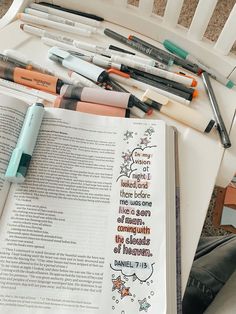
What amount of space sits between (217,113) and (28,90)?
240 mm

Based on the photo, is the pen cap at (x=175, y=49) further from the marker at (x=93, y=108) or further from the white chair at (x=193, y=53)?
the marker at (x=93, y=108)

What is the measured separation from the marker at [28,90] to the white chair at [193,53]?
6cm

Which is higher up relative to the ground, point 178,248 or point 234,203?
point 178,248

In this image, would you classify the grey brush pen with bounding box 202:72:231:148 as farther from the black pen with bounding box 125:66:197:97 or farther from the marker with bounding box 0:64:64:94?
the marker with bounding box 0:64:64:94

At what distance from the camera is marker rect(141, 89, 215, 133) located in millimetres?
450

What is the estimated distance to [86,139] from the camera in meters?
0.42

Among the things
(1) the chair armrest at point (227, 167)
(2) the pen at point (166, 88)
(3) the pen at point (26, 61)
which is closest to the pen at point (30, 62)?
(3) the pen at point (26, 61)

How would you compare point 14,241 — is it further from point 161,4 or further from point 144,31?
point 161,4

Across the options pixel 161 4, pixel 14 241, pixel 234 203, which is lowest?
pixel 234 203

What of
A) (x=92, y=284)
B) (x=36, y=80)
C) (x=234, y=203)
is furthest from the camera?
(x=234, y=203)

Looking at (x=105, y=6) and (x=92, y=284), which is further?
(x=105, y=6)

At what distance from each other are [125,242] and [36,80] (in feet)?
0.77

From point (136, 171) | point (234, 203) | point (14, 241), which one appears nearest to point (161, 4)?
point (234, 203)

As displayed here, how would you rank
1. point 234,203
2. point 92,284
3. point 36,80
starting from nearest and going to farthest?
1. point 92,284
2. point 36,80
3. point 234,203
